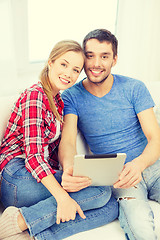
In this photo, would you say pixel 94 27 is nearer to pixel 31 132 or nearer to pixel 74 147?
pixel 74 147

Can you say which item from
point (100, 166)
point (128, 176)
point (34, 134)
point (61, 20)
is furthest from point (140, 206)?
point (61, 20)

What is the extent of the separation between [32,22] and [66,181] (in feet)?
4.11

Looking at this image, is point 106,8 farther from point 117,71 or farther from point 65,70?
point 65,70

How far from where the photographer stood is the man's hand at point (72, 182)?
47.2 inches

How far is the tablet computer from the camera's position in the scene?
3.54 ft

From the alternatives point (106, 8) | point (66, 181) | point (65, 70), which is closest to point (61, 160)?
point (66, 181)

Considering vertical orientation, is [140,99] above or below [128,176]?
above

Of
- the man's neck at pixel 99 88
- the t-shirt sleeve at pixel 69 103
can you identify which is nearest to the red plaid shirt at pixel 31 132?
the t-shirt sleeve at pixel 69 103

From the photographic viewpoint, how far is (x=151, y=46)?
258 centimetres

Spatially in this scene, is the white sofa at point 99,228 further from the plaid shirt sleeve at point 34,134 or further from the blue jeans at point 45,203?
the plaid shirt sleeve at point 34,134

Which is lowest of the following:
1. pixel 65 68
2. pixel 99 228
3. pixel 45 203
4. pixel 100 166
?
pixel 99 228

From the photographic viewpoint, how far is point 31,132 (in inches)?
48.6

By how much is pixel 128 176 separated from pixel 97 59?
2.07ft

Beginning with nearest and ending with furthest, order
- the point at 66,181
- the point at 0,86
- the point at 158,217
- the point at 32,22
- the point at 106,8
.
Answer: the point at 66,181 → the point at 158,217 → the point at 0,86 → the point at 32,22 → the point at 106,8
